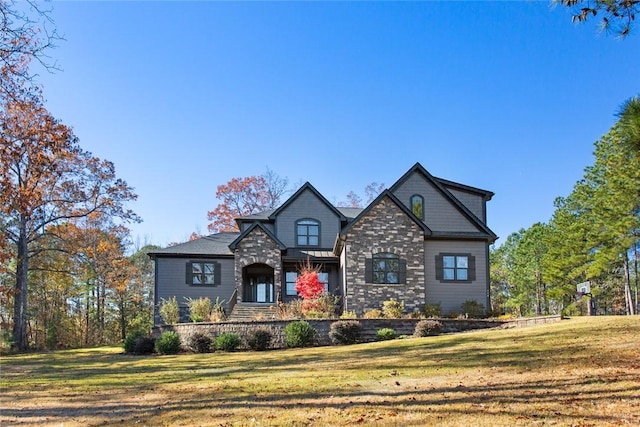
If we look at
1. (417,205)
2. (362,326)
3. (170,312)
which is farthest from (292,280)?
(362,326)

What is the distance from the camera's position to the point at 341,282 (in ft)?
86.9

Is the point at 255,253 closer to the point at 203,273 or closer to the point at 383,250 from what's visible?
the point at 203,273

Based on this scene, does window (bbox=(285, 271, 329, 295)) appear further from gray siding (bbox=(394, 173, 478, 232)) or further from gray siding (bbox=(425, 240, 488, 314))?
gray siding (bbox=(394, 173, 478, 232))

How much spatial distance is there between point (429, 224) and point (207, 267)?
10431mm

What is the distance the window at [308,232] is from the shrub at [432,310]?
6.13 metres

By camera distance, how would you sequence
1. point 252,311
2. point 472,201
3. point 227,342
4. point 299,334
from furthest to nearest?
point 472,201 < point 252,311 < point 227,342 < point 299,334

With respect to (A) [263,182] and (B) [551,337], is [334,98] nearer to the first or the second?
(B) [551,337]

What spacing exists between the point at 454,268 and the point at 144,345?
1342 centimetres

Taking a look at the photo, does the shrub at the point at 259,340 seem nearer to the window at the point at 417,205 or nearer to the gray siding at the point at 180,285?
the gray siding at the point at 180,285

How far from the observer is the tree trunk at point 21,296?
28.4 m

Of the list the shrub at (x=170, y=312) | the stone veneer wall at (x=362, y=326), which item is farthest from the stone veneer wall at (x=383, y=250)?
the shrub at (x=170, y=312)

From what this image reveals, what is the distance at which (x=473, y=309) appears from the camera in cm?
2527

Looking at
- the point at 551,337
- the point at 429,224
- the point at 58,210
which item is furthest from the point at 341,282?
the point at 58,210

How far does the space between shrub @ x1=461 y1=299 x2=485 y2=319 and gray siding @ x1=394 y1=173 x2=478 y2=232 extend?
10.9ft
